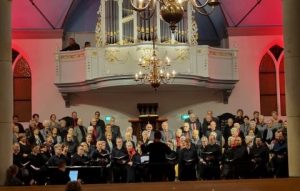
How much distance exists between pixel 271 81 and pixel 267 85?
0.59 ft

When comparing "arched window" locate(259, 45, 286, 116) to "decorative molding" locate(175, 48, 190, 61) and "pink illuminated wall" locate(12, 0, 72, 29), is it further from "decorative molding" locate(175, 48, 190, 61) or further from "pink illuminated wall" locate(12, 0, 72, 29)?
"pink illuminated wall" locate(12, 0, 72, 29)

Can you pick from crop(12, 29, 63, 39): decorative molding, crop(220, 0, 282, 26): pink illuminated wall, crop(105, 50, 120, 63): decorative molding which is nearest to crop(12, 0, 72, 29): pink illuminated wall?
crop(12, 29, 63, 39): decorative molding

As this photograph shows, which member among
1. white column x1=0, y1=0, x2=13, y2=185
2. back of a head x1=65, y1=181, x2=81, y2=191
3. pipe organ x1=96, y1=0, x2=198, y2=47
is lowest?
back of a head x1=65, y1=181, x2=81, y2=191

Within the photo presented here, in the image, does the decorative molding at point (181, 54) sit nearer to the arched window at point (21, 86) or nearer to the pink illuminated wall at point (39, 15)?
the pink illuminated wall at point (39, 15)

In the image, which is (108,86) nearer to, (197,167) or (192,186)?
(197,167)

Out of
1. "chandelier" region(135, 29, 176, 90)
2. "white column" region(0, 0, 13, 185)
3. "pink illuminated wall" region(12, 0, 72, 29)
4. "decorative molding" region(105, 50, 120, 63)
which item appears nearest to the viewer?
"white column" region(0, 0, 13, 185)

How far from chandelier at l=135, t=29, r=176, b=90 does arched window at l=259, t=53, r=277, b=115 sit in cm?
372

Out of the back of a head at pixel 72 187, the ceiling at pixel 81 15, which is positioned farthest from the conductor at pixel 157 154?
the ceiling at pixel 81 15

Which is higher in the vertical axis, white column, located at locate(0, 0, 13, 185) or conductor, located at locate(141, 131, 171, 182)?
white column, located at locate(0, 0, 13, 185)

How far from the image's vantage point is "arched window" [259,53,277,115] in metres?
17.8

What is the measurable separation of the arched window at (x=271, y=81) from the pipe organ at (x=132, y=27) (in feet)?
10.2

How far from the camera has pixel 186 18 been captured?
16047 mm

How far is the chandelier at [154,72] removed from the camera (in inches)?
520

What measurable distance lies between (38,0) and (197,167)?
7607mm
